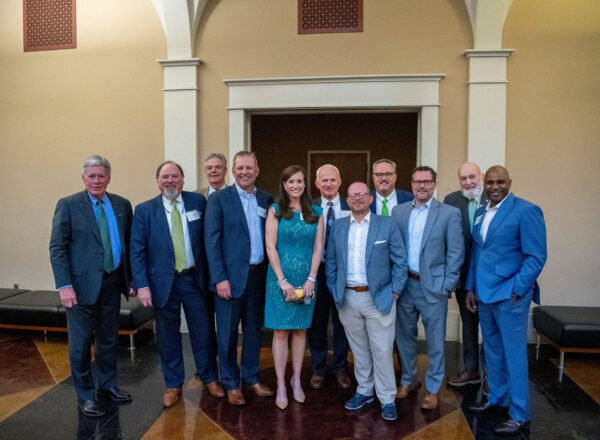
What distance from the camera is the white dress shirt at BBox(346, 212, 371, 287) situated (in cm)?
281

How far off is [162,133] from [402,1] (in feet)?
9.79

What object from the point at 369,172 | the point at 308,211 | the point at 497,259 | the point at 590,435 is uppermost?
the point at 369,172

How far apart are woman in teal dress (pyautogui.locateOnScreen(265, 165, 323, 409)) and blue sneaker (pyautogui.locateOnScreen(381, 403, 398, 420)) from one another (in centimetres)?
70

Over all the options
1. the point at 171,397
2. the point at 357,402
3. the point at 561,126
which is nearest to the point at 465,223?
the point at 357,402

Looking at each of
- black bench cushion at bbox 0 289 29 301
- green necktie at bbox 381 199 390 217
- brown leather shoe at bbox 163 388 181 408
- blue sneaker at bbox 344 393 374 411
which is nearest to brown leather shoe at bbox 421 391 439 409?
blue sneaker at bbox 344 393 374 411

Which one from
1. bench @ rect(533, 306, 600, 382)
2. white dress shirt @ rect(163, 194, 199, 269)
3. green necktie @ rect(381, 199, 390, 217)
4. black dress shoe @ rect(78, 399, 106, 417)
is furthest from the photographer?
bench @ rect(533, 306, 600, 382)

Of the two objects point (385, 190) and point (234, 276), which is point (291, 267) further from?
point (385, 190)

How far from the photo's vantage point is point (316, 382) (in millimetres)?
3375

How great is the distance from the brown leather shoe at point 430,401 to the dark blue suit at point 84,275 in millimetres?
2339

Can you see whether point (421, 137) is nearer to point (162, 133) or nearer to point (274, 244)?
point (274, 244)

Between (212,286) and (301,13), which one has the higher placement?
(301,13)

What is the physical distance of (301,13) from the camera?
453 cm

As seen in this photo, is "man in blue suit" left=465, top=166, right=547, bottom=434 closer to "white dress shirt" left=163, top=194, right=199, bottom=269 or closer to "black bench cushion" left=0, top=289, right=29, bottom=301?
"white dress shirt" left=163, top=194, right=199, bottom=269

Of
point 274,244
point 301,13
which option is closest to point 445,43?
point 301,13
